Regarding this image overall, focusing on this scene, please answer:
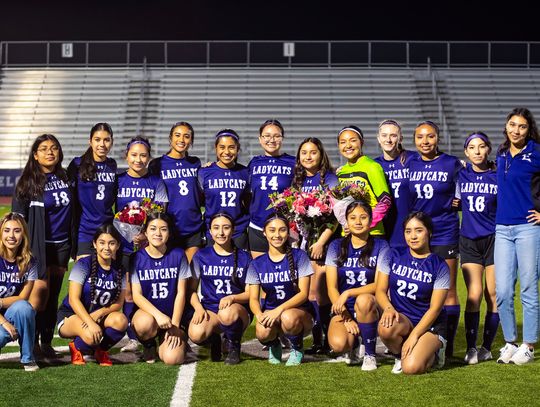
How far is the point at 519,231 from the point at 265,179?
6.24 feet

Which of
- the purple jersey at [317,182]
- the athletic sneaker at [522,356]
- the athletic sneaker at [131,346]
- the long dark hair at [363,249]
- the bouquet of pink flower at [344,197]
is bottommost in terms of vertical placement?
the athletic sneaker at [131,346]

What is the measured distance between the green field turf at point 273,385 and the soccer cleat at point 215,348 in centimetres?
13

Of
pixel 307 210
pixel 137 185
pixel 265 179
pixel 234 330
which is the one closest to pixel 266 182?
pixel 265 179

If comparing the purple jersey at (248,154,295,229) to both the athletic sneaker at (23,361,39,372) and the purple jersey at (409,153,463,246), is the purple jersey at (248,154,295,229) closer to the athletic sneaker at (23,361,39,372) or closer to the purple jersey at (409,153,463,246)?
the purple jersey at (409,153,463,246)

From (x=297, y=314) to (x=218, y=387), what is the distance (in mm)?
863

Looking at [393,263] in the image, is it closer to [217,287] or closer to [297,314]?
[297,314]

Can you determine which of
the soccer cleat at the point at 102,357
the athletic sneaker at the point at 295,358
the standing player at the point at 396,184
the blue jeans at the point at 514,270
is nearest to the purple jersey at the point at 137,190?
the soccer cleat at the point at 102,357

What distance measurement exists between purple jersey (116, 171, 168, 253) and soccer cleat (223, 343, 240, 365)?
47.7 inches

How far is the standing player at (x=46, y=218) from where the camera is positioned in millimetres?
5848

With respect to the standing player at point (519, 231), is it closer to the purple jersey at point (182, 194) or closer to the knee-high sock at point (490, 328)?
the knee-high sock at point (490, 328)

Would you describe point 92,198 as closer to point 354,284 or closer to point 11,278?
point 11,278

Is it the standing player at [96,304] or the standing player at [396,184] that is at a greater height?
the standing player at [396,184]

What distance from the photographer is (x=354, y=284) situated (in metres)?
5.71
